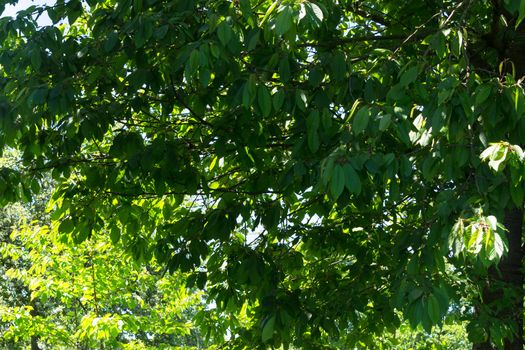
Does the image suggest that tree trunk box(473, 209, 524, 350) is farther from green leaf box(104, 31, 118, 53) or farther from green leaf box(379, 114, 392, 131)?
green leaf box(104, 31, 118, 53)

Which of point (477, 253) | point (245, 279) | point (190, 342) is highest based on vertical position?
point (190, 342)

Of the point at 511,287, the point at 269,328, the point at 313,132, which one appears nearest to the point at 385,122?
the point at 313,132

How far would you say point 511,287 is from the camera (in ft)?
18.2

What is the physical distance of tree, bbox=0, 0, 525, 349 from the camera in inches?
147

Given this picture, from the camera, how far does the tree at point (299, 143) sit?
373 centimetres

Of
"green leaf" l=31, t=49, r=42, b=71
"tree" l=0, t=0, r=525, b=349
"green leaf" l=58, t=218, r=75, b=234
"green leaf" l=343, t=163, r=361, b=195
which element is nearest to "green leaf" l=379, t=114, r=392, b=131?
"tree" l=0, t=0, r=525, b=349

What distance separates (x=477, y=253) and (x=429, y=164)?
881 millimetres

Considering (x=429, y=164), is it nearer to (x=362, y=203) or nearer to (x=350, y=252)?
(x=362, y=203)

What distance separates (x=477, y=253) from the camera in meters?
3.20

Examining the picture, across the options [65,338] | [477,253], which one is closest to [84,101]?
A: [477,253]

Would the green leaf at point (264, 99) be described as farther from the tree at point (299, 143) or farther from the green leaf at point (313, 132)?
the green leaf at point (313, 132)

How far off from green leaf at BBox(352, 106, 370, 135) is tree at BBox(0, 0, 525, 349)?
10 mm

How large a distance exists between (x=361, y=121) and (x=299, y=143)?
0.85 metres

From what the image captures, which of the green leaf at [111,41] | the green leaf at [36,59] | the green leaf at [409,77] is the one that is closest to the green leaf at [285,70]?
the green leaf at [409,77]
